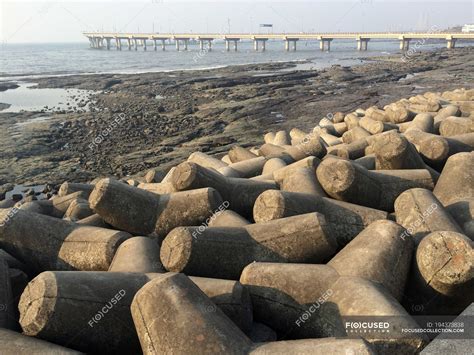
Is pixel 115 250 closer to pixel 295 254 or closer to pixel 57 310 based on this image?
pixel 57 310

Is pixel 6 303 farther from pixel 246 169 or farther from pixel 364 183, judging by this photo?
pixel 246 169

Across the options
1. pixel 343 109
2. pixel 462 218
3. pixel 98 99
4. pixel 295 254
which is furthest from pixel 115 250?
pixel 98 99

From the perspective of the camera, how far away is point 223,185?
5.66m

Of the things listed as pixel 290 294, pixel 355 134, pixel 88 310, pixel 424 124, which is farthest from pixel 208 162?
→ pixel 88 310

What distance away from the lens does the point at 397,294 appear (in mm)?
3607

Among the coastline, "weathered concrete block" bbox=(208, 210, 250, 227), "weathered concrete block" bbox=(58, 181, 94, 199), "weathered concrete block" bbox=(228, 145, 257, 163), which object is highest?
"weathered concrete block" bbox=(208, 210, 250, 227)

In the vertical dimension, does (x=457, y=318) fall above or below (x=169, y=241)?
below

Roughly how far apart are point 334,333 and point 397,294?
0.84m

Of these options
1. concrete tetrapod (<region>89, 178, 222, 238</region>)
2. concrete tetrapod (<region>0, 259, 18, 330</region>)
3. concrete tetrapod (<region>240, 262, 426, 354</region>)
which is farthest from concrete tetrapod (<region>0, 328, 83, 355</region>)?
concrete tetrapod (<region>89, 178, 222, 238</region>)

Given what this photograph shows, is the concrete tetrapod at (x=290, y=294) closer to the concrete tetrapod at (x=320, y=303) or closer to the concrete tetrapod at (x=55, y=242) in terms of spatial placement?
the concrete tetrapod at (x=320, y=303)

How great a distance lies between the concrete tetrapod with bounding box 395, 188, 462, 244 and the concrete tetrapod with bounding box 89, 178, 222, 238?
2.14m

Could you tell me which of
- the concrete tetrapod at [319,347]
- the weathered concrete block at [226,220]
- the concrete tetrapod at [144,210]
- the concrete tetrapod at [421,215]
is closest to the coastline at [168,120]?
the concrete tetrapod at [144,210]

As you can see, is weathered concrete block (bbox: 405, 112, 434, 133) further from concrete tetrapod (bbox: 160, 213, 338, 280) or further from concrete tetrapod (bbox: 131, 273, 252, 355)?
concrete tetrapod (bbox: 131, 273, 252, 355)

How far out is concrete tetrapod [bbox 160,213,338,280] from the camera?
12.9ft
